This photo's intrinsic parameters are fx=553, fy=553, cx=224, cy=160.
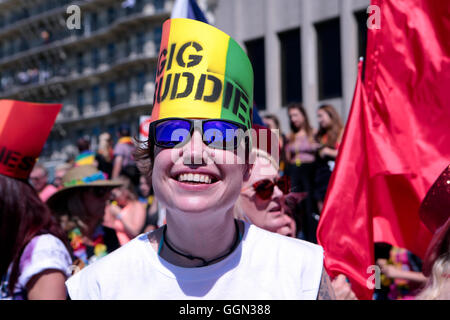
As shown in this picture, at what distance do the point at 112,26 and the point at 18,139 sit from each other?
1480 inches

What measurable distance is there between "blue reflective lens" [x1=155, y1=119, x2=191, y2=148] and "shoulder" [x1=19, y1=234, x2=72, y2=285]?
3.82 ft

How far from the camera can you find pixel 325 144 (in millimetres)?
6066

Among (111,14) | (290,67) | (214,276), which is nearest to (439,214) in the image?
(214,276)

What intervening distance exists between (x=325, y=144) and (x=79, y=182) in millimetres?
2835

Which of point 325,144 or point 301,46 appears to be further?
point 301,46

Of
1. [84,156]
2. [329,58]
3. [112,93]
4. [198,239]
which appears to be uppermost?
[112,93]

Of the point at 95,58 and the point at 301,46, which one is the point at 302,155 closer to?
the point at 301,46

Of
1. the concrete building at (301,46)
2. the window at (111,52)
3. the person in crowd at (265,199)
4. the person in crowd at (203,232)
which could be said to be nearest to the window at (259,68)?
the concrete building at (301,46)

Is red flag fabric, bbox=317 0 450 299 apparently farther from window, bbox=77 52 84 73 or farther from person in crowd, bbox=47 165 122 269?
window, bbox=77 52 84 73

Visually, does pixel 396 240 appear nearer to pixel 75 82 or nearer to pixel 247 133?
pixel 247 133

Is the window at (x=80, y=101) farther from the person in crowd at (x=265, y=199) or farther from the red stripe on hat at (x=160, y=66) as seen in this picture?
the red stripe on hat at (x=160, y=66)

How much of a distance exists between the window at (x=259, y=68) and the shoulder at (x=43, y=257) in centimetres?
1264

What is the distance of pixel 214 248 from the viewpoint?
1962mm
